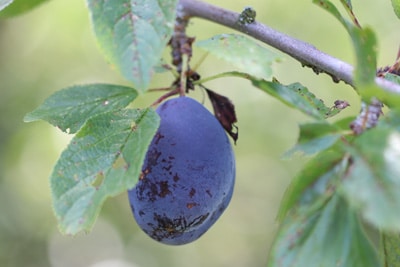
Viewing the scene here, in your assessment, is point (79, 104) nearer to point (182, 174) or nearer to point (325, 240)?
point (182, 174)

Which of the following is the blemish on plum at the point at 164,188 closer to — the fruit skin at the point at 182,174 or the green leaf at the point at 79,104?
the fruit skin at the point at 182,174

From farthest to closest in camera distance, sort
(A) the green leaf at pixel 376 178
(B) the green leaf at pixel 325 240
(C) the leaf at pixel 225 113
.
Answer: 1. (C) the leaf at pixel 225 113
2. (B) the green leaf at pixel 325 240
3. (A) the green leaf at pixel 376 178

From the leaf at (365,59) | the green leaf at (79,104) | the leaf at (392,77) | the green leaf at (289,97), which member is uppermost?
the leaf at (365,59)

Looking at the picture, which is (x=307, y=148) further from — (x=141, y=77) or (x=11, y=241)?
(x=11, y=241)

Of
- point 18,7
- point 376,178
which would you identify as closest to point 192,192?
point 376,178

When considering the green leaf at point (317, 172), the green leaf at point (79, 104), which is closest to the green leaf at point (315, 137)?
the green leaf at point (317, 172)

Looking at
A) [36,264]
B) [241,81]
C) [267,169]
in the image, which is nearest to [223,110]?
[241,81]

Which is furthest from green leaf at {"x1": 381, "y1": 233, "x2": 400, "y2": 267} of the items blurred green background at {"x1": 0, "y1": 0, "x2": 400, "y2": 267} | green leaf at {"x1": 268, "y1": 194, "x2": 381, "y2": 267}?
blurred green background at {"x1": 0, "y1": 0, "x2": 400, "y2": 267}

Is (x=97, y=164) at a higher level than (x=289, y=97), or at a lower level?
lower
